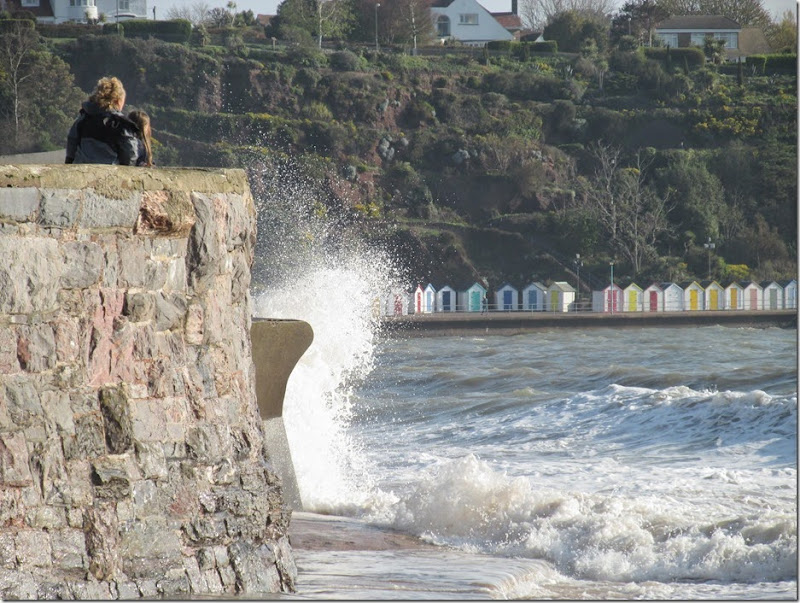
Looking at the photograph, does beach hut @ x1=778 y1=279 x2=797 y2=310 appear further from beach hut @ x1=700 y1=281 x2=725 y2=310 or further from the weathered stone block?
the weathered stone block

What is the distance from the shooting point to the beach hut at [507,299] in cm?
4428

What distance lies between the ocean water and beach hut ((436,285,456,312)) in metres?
24.4

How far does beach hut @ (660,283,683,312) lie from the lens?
Answer: 44188mm

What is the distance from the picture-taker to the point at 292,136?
57094 mm

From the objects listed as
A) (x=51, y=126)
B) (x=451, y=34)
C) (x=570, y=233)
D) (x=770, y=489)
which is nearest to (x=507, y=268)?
(x=570, y=233)

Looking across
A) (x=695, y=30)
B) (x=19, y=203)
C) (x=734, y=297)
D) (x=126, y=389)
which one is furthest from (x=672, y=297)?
(x=19, y=203)

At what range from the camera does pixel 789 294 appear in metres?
45.3

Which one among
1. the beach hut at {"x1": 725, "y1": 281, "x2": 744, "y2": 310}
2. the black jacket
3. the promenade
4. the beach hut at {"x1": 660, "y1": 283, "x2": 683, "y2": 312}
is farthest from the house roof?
Answer: the black jacket

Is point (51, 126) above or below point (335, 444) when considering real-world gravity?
above

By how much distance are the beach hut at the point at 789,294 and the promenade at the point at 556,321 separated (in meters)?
2.30

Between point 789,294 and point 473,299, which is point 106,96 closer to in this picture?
point 473,299

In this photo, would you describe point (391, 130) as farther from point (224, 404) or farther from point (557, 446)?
point (224, 404)

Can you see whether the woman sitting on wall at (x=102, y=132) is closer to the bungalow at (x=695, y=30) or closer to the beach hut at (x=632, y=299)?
the beach hut at (x=632, y=299)

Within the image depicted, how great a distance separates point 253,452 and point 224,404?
242 mm
